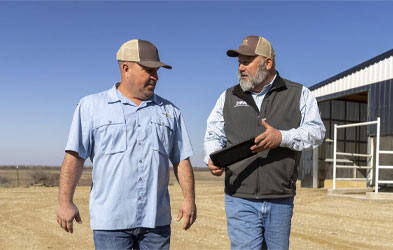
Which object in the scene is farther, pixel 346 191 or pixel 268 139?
pixel 346 191

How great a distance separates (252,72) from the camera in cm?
307

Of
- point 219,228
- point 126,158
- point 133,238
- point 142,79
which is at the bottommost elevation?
point 219,228

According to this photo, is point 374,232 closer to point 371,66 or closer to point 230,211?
point 230,211

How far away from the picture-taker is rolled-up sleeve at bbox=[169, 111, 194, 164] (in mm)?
2750

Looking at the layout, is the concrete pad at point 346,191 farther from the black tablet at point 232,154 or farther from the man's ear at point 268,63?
the black tablet at point 232,154

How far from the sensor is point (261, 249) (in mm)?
2984

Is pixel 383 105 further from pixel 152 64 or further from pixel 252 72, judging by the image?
pixel 152 64

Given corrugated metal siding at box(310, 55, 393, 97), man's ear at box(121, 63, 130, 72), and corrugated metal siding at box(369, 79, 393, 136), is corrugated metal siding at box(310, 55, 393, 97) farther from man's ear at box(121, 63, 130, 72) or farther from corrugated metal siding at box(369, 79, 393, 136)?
man's ear at box(121, 63, 130, 72)

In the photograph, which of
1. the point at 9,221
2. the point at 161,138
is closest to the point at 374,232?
the point at 161,138

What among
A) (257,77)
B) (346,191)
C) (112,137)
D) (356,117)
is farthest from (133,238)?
(356,117)

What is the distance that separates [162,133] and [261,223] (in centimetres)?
98

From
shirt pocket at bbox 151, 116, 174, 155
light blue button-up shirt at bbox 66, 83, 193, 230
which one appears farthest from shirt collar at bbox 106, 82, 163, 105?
shirt pocket at bbox 151, 116, 174, 155

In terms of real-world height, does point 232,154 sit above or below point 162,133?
below

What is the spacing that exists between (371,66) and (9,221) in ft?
45.4
